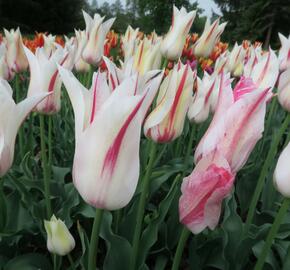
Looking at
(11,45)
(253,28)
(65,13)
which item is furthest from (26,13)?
(11,45)

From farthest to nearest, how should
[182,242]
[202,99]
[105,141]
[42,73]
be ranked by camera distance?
[202,99]
[42,73]
[182,242]
[105,141]

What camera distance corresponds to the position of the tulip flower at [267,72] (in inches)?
55.9

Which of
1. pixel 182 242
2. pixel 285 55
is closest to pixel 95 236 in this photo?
pixel 182 242

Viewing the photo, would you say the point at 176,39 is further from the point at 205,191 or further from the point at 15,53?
the point at 205,191

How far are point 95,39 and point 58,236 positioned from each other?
3.71 ft

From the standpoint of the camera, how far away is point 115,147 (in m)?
0.72

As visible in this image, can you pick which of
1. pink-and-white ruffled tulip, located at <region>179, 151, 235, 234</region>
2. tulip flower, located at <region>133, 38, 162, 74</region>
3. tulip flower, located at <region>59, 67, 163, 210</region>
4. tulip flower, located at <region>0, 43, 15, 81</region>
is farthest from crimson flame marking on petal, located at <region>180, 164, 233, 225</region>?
tulip flower, located at <region>0, 43, 15, 81</region>

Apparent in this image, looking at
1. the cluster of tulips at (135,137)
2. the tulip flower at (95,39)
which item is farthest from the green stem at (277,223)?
the tulip flower at (95,39)

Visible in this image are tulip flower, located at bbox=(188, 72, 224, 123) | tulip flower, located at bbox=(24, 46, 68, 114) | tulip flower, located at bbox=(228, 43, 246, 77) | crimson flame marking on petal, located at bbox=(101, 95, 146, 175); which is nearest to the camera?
crimson flame marking on petal, located at bbox=(101, 95, 146, 175)

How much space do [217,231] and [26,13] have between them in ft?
66.7

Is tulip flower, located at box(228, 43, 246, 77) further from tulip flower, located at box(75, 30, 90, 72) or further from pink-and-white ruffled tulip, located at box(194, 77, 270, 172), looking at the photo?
pink-and-white ruffled tulip, located at box(194, 77, 270, 172)

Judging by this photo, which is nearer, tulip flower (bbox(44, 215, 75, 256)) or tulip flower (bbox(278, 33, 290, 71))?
tulip flower (bbox(44, 215, 75, 256))

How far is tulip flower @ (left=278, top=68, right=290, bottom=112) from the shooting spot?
1270 mm

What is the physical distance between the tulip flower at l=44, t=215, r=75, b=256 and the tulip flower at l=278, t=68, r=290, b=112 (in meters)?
0.75
